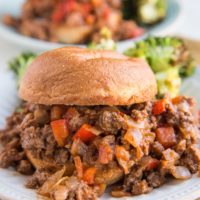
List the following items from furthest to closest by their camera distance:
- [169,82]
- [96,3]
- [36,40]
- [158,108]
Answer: [96,3] → [36,40] → [169,82] → [158,108]

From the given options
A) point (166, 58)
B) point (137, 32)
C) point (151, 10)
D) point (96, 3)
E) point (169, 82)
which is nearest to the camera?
point (169, 82)

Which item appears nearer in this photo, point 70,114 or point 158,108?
point 70,114

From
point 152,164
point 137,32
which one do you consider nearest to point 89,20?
point 137,32

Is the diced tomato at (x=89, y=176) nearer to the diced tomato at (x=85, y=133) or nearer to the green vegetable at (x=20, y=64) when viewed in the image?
the diced tomato at (x=85, y=133)

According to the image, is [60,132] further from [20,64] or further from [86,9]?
[86,9]

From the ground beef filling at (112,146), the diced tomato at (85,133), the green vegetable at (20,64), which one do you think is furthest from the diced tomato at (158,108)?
the green vegetable at (20,64)

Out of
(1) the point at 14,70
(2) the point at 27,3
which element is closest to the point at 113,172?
(1) the point at 14,70

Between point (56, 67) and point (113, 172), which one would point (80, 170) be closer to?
point (113, 172)
